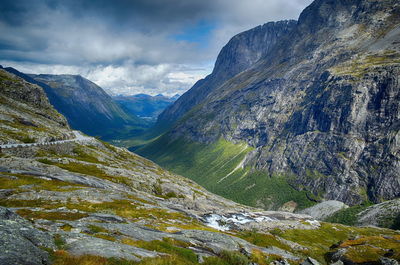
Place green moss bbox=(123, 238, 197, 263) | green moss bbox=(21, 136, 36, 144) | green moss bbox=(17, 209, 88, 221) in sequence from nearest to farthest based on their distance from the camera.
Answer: green moss bbox=(123, 238, 197, 263) < green moss bbox=(17, 209, 88, 221) < green moss bbox=(21, 136, 36, 144)

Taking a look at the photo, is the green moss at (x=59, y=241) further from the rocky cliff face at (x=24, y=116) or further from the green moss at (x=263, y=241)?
the rocky cliff face at (x=24, y=116)

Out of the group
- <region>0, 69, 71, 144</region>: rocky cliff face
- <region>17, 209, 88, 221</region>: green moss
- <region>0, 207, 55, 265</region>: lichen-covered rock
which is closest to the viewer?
<region>0, 207, 55, 265</region>: lichen-covered rock

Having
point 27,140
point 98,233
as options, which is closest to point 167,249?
point 98,233

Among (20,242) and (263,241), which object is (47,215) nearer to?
(20,242)

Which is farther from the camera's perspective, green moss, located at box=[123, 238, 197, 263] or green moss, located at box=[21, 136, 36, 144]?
green moss, located at box=[21, 136, 36, 144]

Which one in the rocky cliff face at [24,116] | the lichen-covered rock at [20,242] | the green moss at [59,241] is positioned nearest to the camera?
the lichen-covered rock at [20,242]

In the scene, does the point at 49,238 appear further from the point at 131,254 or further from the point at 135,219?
the point at 135,219

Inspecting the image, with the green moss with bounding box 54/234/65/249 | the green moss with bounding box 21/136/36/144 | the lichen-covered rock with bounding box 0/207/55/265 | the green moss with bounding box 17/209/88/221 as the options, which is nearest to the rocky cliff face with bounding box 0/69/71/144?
the green moss with bounding box 21/136/36/144

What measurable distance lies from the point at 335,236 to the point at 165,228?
113 metres

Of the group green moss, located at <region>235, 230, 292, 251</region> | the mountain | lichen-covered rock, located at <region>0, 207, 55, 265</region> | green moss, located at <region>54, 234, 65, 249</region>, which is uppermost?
lichen-covered rock, located at <region>0, 207, 55, 265</region>

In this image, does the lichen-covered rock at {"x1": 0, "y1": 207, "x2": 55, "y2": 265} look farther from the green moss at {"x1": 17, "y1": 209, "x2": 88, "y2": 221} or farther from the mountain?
the green moss at {"x1": 17, "y1": 209, "x2": 88, "y2": 221}

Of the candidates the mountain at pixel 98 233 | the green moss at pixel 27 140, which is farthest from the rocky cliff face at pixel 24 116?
the mountain at pixel 98 233

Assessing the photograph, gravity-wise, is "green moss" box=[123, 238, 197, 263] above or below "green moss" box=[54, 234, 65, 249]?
below

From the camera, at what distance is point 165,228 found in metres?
40.2
